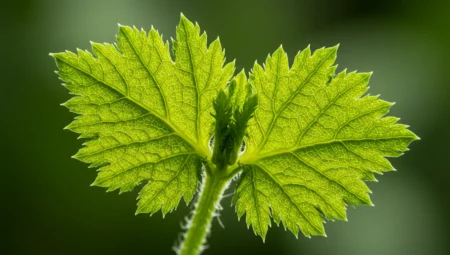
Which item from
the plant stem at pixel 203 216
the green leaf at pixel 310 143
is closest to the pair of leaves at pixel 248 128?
the green leaf at pixel 310 143

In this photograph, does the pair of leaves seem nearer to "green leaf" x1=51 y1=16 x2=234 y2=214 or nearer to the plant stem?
"green leaf" x1=51 y1=16 x2=234 y2=214

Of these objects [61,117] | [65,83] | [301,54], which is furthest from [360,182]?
[61,117]

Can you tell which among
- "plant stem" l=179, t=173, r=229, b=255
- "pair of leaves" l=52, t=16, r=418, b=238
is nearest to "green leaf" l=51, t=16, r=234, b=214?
"pair of leaves" l=52, t=16, r=418, b=238

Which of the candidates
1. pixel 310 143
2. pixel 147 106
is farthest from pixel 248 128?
pixel 147 106

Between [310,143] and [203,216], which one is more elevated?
[310,143]

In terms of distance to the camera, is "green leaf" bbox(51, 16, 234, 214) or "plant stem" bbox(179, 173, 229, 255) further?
"green leaf" bbox(51, 16, 234, 214)

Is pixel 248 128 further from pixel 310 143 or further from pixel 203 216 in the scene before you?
pixel 203 216
